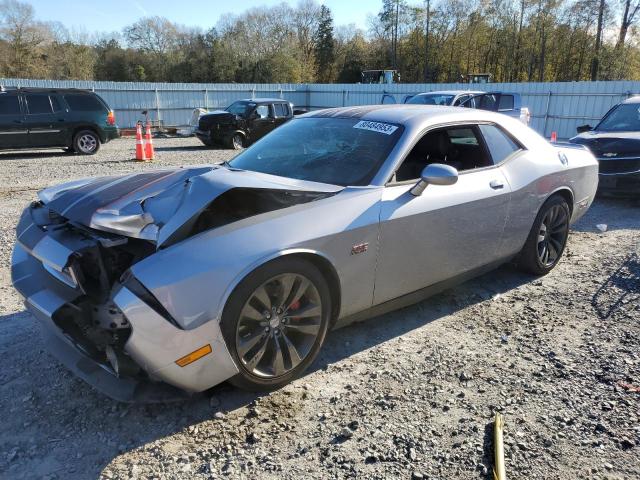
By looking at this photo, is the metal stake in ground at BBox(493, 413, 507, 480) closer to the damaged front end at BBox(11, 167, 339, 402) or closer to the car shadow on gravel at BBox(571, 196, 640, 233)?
the damaged front end at BBox(11, 167, 339, 402)

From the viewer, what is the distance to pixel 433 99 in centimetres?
1269

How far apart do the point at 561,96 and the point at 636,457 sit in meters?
18.2

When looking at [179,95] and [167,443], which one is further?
[179,95]

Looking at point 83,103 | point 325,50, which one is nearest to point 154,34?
point 325,50

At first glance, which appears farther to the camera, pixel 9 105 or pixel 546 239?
pixel 9 105

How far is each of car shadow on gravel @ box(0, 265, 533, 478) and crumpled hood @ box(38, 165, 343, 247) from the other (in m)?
0.97

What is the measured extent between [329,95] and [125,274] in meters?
24.8

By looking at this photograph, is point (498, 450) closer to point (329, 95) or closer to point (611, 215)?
point (611, 215)

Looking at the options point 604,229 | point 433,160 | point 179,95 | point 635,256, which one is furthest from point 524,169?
point 179,95

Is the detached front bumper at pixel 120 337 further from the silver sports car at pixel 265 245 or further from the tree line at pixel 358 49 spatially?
the tree line at pixel 358 49

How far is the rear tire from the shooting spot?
13.6 metres

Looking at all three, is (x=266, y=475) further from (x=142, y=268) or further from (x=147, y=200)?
(x=147, y=200)

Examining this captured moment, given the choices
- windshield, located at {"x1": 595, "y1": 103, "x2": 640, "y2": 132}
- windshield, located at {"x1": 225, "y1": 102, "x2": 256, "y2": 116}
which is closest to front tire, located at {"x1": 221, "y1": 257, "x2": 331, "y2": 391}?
windshield, located at {"x1": 595, "y1": 103, "x2": 640, "y2": 132}

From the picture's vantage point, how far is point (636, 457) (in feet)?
7.91
